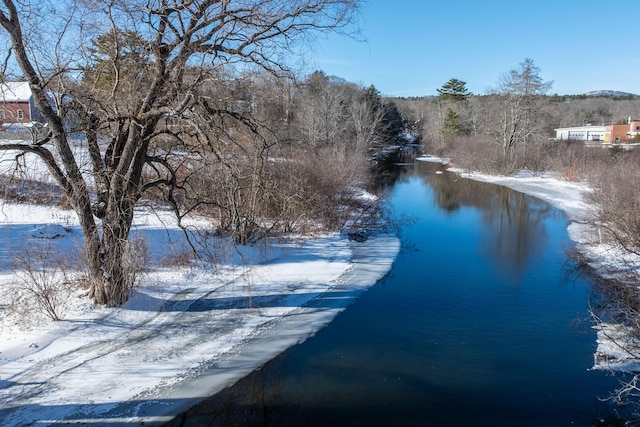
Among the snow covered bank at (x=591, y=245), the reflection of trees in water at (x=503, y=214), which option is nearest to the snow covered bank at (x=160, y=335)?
the reflection of trees in water at (x=503, y=214)

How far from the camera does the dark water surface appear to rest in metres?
6.32

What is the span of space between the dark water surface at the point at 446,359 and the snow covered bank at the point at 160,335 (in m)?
0.53

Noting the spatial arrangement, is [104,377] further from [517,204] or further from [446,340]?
[517,204]

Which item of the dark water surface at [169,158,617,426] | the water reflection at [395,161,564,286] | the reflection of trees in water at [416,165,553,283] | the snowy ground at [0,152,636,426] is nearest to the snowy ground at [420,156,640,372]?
the dark water surface at [169,158,617,426]

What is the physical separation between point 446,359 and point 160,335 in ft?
16.1

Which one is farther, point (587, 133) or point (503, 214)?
point (587, 133)

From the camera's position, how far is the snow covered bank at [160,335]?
6.11m

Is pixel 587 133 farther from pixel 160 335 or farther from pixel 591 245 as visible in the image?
pixel 160 335

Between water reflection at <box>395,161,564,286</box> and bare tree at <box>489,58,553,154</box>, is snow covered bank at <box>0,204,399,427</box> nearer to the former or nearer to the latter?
water reflection at <box>395,161,564,286</box>

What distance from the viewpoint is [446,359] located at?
776 centimetres

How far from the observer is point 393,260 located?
13.8 meters

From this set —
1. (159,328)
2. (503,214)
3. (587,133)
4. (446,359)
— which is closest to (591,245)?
(503,214)

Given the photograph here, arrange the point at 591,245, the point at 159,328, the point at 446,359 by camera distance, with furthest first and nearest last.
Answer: the point at 591,245
the point at 159,328
the point at 446,359

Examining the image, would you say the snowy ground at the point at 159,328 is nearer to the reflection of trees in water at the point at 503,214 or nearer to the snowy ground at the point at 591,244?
the snowy ground at the point at 591,244
